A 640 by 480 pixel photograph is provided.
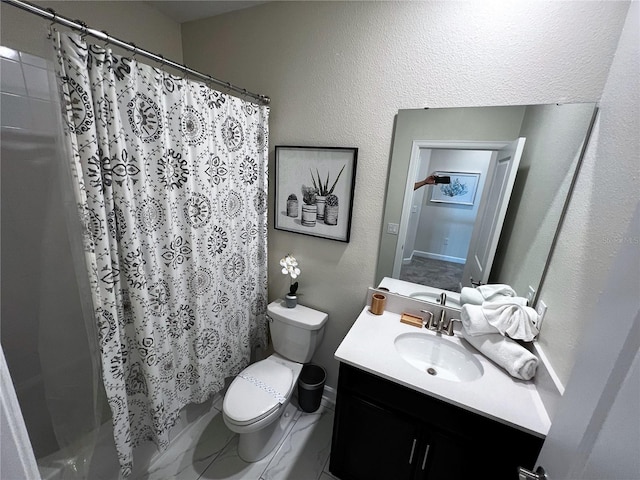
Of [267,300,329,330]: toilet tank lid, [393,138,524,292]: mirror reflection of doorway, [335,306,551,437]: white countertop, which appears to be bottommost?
[267,300,329,330]: toilet tank lid

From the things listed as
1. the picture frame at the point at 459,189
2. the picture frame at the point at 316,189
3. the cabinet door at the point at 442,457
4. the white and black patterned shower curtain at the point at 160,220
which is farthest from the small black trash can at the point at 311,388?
the picture frame at the point at 459,189

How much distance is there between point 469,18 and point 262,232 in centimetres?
153

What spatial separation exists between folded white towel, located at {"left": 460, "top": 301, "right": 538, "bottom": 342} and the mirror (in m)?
0.12

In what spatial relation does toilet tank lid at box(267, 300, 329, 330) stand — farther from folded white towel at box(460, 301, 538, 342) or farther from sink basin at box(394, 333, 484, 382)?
folded white towel at box(460, 301, 538, 342)

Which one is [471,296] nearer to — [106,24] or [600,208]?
[600,208]

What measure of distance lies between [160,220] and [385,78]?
1292 mm

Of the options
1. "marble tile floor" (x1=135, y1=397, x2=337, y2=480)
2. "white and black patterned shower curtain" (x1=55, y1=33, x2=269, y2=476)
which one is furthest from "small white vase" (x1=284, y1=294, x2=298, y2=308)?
"marble tile floor" (x1=135, y1=397, x2=337, y2=480)

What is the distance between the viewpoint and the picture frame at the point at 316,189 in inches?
58.1

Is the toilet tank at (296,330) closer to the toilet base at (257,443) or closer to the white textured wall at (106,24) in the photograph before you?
the toilet base at (257,443)

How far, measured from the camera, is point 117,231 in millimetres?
971

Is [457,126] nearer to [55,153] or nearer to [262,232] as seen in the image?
[262,232]

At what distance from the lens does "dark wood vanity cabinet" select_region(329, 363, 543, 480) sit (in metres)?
0.93

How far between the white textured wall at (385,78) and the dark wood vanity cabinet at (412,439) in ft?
1.15

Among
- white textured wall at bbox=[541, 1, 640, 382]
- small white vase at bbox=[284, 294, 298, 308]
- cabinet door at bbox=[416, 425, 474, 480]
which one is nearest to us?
white textured wall at bbox=[541, 1, 640, 382]
